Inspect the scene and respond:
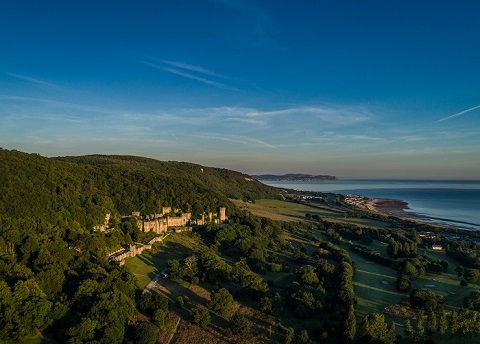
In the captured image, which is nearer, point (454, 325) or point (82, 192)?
point (454, 325)

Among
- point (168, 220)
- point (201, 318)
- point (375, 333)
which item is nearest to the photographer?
point (375, 333)

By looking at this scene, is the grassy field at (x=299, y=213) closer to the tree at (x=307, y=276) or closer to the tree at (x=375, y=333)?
the tree at (x=307, y=276)

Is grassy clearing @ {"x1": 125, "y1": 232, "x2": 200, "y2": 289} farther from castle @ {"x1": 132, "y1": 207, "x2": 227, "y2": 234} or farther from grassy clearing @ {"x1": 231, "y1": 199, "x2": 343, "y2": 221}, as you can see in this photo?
grassy clearing @ {"x1": 231, "y1": 199, "x2": 343, "y2": 221}

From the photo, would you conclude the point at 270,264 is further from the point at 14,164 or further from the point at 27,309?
the point at 14,164

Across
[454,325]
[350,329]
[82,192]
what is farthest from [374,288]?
[82,192]

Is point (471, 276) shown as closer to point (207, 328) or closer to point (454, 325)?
point (454, 325)

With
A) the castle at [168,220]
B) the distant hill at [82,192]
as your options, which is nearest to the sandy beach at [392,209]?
the distant hill at [82,192]
